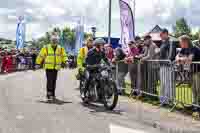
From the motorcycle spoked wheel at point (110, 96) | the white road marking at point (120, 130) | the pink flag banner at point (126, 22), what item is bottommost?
the white road marking at point (120, 130)

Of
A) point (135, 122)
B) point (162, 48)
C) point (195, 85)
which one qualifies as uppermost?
point (162, 48)

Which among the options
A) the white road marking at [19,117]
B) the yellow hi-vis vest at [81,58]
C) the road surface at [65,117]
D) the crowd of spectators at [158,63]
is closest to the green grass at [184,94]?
the crowd of spectators at [158,63]

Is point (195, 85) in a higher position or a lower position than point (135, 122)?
higher

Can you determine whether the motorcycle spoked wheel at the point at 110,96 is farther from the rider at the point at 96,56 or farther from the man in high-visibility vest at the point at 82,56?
the man in high-visibility vest at the point at 82,56

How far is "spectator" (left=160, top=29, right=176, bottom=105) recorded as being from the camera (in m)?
10.9

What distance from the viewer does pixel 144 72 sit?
1286 cm

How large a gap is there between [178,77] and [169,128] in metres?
2.13

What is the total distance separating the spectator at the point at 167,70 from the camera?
35.9ft

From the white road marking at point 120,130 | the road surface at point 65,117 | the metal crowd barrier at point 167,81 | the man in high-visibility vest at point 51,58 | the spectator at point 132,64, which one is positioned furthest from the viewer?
the spectator at point 132,64

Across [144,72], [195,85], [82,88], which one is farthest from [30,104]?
[195,85]

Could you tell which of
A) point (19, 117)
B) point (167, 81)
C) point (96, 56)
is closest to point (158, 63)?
point (167, 81)

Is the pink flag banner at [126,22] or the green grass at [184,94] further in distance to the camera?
the pink flag banner at [126,22]

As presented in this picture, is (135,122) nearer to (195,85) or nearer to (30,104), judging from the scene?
(195,85)

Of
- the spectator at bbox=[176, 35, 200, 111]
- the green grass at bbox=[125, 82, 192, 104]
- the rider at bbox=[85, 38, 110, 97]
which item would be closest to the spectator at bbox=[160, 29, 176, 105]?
the green grass at bbox=[125, 82, 192, 104]
